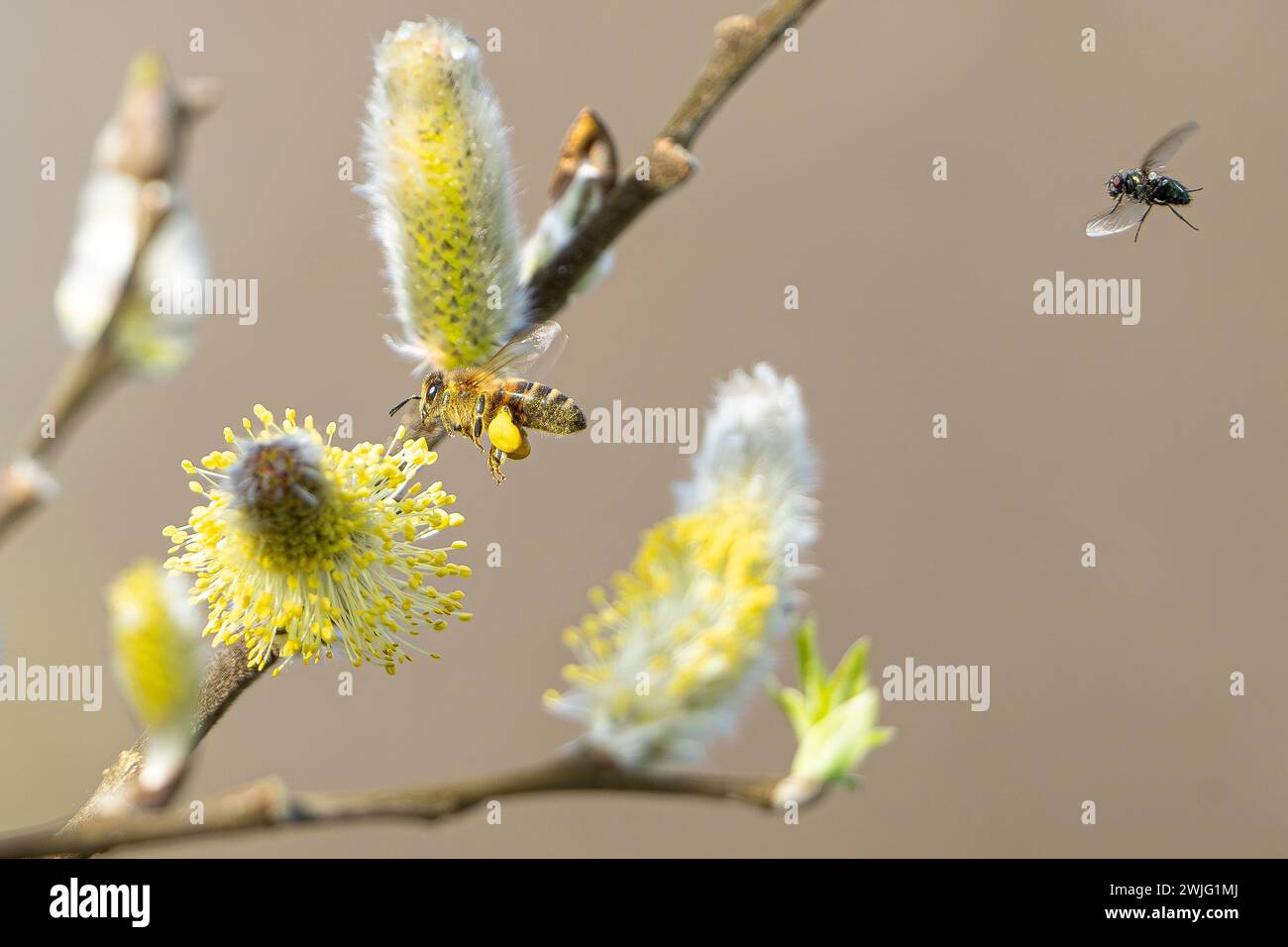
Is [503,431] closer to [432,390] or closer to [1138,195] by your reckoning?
[432,390]

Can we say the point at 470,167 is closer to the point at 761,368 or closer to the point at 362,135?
the point at 362,135

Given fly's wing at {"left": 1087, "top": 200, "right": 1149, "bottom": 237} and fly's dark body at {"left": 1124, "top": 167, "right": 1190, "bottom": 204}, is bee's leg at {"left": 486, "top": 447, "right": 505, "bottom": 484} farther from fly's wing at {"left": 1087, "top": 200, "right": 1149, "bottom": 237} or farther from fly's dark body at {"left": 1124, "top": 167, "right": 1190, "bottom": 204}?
fly's dark body at {"left": 1124, "top": 167, "right": 1190, "bottom": 204}

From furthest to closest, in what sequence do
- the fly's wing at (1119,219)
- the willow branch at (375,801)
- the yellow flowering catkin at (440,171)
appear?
1. the fly's wing at (1119,219)
2. the yellow flowering catkin at (440,171)
3. the willow branch at (375,801)

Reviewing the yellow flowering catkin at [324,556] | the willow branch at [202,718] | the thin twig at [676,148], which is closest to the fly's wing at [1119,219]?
the thin twig at [676,148]

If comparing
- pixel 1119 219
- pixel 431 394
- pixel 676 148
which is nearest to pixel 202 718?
pixel 431 394

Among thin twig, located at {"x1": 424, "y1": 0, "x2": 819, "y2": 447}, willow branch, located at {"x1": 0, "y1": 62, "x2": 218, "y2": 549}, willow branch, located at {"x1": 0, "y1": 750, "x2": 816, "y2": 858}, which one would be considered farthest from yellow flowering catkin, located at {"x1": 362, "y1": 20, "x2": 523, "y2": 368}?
willow branch, located at {"x1": 0, "y1": 750, "x2": 816, "y2": 858}

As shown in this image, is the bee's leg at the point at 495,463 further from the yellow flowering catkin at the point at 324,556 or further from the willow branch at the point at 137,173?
the willow branch at the point at 137,173
